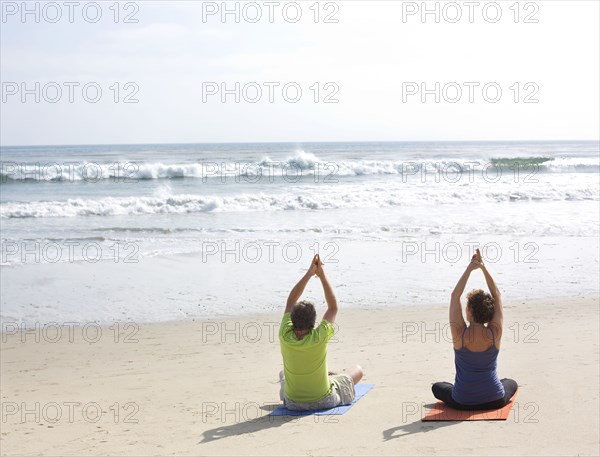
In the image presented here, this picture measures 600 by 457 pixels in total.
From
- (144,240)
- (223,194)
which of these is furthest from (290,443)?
(223,194)

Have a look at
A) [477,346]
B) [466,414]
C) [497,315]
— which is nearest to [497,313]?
[497,315]

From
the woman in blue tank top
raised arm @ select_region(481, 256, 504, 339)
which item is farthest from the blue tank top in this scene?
raised arm @ select_region(481, 256, 504, 339)

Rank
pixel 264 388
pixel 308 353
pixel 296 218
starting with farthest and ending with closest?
pixel 296 218
pixel 264 388
pixel 308 353

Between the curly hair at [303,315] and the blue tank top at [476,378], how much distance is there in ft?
3.62

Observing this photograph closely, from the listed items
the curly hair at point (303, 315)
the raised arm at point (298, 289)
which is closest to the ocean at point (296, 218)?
the raised arm at point (298, 289)

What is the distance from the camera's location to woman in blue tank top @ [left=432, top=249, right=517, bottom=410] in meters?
5.46

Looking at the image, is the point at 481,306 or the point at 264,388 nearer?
the point at 481,306

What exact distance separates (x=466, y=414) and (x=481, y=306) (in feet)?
2.70

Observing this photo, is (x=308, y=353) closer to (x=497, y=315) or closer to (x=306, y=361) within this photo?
(x=306, y=361)

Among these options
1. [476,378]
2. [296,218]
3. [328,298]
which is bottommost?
[476,378]

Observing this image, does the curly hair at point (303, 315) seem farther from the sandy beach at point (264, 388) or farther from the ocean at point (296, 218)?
the ocean at point (296, 218)

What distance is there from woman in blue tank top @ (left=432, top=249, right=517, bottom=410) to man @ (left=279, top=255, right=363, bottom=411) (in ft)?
2.99

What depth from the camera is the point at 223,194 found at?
26.7m

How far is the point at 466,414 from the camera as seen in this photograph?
558 cm
